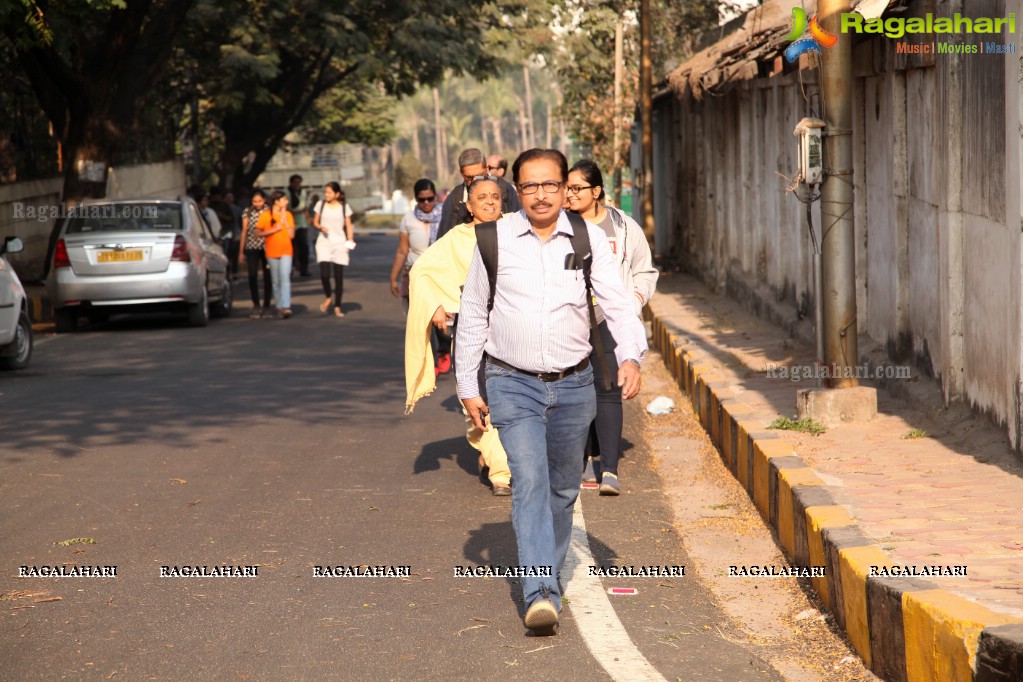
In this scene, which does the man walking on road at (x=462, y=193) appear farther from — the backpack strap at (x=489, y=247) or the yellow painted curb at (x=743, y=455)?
the backpack strap at (x=489, y=247)

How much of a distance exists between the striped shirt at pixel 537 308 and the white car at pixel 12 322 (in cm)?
882

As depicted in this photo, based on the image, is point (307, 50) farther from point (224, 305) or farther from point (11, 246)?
point (11, 246)

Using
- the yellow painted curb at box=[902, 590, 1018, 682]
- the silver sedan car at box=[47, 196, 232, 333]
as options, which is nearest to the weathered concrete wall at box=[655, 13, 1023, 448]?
the yellow painted curb at box=[902, 590, 1018, 682]

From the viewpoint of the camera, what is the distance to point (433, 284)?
7.98 m

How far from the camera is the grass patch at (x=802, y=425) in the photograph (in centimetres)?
860

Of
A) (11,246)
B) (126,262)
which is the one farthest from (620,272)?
(126,262)

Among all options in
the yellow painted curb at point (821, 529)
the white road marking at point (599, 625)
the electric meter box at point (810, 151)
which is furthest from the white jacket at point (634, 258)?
the yellow painted curb at point (821, 529)

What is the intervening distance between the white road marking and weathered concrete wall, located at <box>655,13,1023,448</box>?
7.72 ft

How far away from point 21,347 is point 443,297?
23.8 ft

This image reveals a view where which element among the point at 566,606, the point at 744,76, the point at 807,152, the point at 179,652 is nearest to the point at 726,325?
the point at 744,76

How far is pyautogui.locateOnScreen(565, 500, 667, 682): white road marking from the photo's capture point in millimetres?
5004

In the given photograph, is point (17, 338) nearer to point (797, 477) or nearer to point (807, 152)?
point (807, 152)

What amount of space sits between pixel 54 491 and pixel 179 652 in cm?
320

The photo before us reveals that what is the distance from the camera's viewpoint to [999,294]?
745cm
